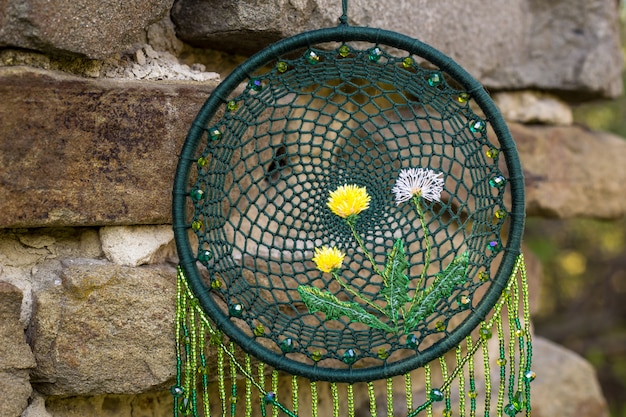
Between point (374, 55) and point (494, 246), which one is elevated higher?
point (374, 55)

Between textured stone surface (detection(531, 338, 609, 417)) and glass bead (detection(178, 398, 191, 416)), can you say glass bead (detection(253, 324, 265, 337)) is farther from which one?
textured stone surface (detection(531, 338, 609, 417))

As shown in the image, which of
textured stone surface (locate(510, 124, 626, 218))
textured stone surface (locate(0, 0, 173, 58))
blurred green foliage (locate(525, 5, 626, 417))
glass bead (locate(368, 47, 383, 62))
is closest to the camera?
textured stone surface (locate(0, 0, 173, 58))

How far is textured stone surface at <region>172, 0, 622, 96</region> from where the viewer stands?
40.2 inches

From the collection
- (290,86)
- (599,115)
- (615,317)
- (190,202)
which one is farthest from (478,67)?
(615,317)

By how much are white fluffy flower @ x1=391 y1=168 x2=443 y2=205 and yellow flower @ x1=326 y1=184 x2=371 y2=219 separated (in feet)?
0.15

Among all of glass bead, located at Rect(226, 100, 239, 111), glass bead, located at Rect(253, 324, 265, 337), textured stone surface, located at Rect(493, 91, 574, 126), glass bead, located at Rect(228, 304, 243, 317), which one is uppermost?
textured stone surface, located at Rect(493, 91, 574, 126)

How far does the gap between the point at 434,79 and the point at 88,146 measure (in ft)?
1.40

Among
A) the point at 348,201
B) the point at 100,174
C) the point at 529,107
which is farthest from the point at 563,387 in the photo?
the point at 100,174

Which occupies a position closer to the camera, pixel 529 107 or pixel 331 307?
pixel 331 307

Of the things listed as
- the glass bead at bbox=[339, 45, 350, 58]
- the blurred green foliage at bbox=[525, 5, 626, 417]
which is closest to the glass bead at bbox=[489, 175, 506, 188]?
the glass bead at bbox=[339, 45, 350, 58]

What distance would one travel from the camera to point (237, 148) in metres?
1.01

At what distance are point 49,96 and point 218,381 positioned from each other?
421mm

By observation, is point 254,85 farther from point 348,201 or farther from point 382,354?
point 382,354

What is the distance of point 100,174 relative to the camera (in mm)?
926
